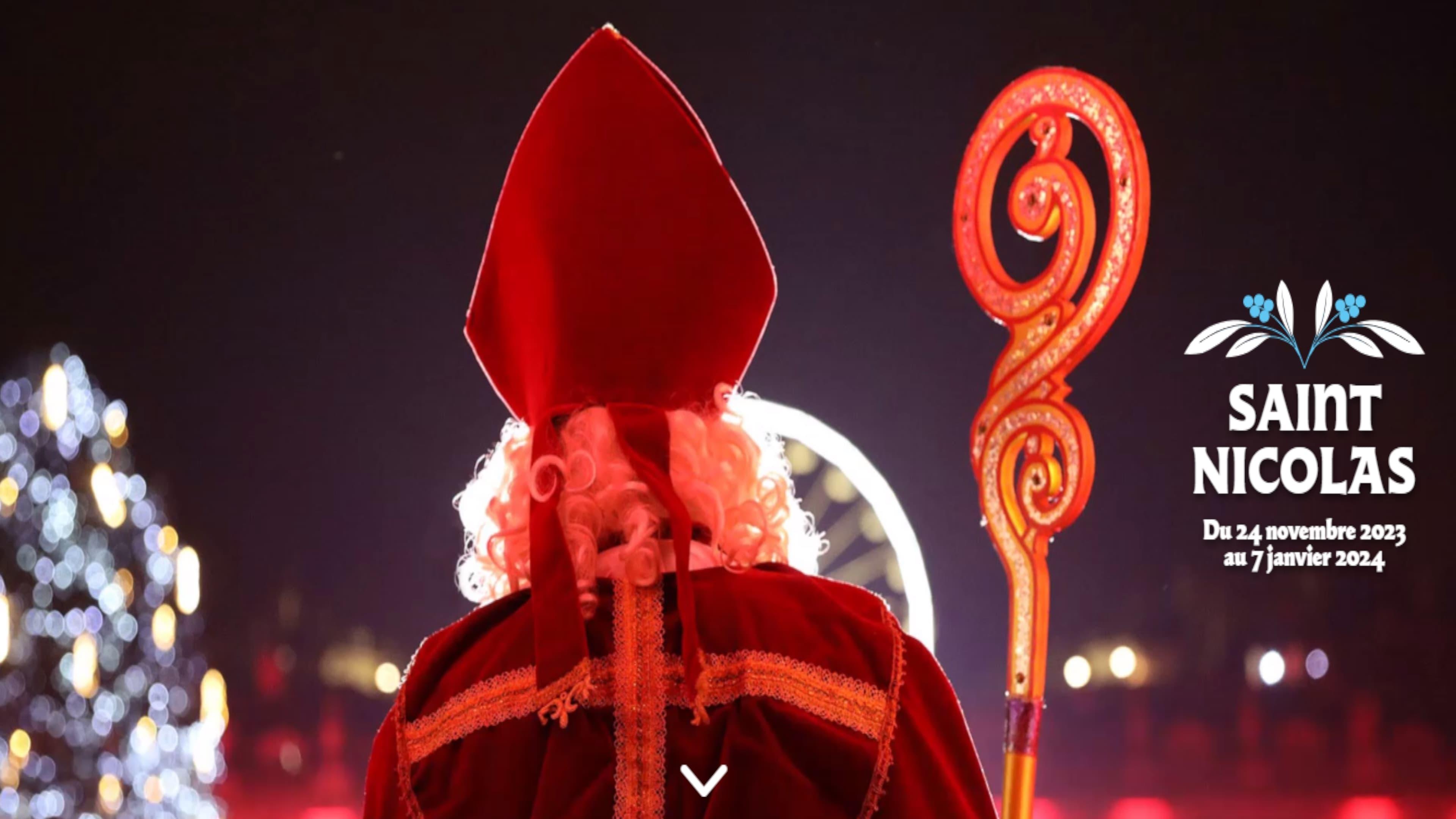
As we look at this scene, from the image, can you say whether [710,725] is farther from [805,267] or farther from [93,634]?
[93,634]

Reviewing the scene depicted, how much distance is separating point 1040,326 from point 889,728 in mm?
1243

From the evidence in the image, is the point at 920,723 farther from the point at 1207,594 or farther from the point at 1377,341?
the point at 1377,341

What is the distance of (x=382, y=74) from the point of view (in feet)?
12.7

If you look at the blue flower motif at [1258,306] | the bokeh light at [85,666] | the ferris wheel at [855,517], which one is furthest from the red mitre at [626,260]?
the bokeh light at [85,666]

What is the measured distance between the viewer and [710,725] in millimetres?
1160

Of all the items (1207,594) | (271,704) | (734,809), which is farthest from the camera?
(271,704)

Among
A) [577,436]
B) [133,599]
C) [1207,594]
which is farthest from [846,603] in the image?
[133,599]

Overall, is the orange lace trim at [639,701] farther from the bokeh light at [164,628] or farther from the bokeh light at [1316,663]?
the bokeh light at [164,628]

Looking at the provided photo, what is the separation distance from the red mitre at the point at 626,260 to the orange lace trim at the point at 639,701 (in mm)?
118

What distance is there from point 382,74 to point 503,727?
305 centimetres

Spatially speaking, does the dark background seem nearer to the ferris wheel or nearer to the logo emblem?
the logo emblem

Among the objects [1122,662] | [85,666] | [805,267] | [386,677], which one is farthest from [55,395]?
[1122,662]

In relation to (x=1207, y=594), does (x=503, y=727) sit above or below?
below

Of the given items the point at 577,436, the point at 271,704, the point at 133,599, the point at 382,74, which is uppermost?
the point at 382,74
